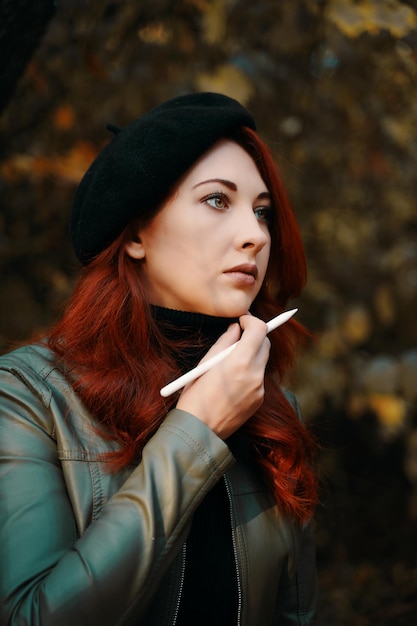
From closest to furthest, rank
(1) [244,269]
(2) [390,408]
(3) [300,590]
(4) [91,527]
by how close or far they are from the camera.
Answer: (4) [91,527] → (1) [244,269] → (3) [300,590] → (2) [390,408]

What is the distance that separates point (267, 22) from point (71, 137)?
996 millimetres

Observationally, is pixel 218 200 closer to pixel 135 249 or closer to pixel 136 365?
pixel 135 249

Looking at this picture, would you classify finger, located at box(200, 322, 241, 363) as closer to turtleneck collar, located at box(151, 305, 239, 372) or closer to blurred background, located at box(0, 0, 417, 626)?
turtleneck collar, located at box(151, 305, 239, 372)

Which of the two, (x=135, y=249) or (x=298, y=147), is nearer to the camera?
(x=135, y=249)

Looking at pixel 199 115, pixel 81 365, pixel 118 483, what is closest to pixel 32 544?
pixel 118 483

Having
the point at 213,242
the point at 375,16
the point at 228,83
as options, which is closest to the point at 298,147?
the point at 228,83

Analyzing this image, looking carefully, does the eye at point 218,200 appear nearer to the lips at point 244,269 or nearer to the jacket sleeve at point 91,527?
the lips at point 244,269

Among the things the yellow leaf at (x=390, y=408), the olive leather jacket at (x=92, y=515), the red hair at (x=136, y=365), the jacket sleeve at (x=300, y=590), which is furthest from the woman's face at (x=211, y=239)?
the yellow leaf at (x=390, y=408)

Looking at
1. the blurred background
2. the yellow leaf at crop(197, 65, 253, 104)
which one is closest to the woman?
the yellow leaf at crop(197, 65, 253, 104)

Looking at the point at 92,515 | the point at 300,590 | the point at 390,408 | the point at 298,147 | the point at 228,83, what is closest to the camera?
the point at 92,515

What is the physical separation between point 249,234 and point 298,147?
6.20ft

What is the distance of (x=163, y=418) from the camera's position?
61.9 inches

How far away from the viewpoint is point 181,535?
132cm

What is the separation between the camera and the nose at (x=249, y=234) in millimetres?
1673
